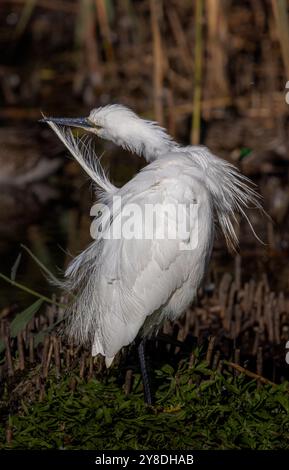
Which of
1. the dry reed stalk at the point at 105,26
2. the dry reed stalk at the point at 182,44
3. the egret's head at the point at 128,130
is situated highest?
the dry reed stalk at the point at 105,26

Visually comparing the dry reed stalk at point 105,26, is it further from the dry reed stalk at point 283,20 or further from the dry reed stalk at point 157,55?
the dry reed stalk at point 283,20

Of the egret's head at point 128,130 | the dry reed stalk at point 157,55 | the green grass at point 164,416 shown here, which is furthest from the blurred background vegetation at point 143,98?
the green grass at point 164,416

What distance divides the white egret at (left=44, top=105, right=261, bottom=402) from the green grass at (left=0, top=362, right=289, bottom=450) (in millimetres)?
226

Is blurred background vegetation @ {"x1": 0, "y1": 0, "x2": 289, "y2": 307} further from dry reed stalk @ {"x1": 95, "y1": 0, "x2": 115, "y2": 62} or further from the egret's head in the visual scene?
the egret's head

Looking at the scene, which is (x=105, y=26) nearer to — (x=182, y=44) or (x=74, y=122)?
(x=182, y=44)

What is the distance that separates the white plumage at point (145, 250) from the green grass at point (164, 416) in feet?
0.75

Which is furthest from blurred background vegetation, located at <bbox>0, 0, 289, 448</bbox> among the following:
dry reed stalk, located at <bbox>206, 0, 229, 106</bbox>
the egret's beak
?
the egret's beak

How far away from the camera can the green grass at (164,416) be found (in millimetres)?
3873

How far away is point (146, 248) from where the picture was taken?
4133mm

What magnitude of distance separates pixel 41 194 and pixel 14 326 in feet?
15.8

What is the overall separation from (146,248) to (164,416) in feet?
2.29
